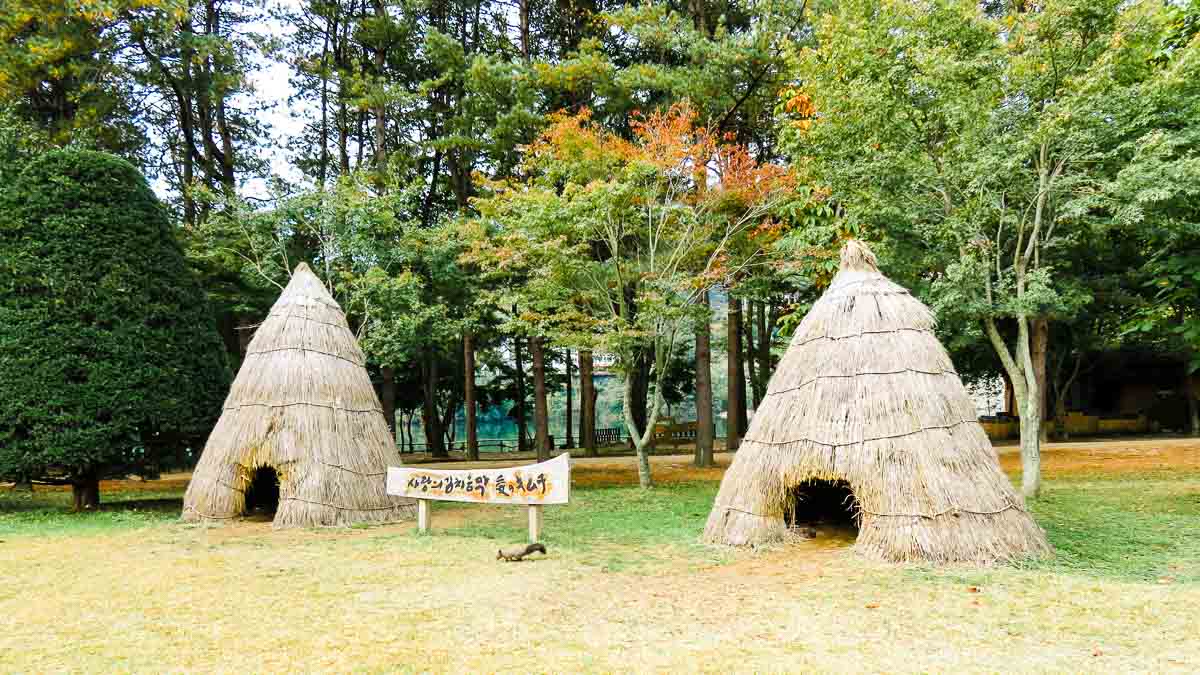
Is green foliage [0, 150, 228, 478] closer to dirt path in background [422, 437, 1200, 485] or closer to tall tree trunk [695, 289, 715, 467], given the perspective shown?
dirt path in background [422, 437, 1200, 485]

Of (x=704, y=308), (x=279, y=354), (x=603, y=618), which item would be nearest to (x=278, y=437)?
(x=279, y=354)

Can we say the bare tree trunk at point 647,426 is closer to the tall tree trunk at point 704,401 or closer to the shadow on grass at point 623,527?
the shadow on grass at point 623,527

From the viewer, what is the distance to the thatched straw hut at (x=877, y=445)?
265 inches

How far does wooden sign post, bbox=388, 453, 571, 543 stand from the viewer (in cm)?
802

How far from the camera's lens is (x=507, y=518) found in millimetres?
10695

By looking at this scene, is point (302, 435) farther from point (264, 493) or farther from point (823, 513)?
point (823, 513)

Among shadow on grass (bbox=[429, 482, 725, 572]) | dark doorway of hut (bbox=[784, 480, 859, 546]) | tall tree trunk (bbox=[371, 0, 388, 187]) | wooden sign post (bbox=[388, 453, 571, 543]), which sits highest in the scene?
tall tree trunk (bbox=[371, 0, 388, 187])

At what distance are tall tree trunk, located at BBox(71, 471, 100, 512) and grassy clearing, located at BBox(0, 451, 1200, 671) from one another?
2234 mm

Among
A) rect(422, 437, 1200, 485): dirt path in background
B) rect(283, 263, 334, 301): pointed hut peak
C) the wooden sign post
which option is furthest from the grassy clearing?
rect(422, 437, 1200, 485): dirt path in background

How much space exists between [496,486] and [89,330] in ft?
23.8

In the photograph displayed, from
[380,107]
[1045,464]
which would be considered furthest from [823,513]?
[380,107]

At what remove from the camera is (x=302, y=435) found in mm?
9750

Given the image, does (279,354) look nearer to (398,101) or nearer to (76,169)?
(76,169)

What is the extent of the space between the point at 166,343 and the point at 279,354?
2.49 metres
